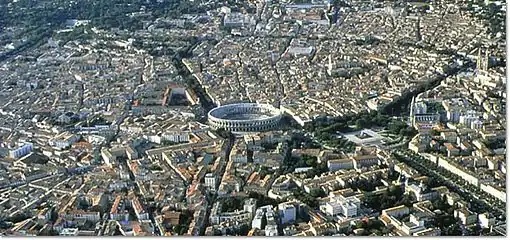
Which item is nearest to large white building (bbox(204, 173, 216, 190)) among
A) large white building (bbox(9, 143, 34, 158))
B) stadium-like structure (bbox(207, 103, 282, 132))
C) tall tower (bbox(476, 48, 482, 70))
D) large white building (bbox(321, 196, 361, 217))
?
large white building (bbox(321, 196, 361, 217))

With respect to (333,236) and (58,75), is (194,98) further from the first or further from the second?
(333,236)

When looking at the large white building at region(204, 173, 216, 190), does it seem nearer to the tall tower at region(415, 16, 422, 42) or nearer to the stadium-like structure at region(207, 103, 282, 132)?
the stadium-like structure at region(207, 103, 282, 132)

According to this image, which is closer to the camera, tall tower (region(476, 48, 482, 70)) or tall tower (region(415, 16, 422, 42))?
tall tower (region(476, 48, 482, 70))

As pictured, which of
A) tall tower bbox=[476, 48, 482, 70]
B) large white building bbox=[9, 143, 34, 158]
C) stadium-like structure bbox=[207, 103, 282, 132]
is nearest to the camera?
large white building bbox=[9, 143, 34, 158]

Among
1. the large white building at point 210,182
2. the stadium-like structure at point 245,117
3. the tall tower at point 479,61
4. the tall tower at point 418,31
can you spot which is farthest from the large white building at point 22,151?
the tall tower at point 418,31

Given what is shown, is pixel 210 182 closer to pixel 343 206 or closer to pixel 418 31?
pixel 343 206

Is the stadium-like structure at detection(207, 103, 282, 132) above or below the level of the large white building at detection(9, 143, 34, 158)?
below

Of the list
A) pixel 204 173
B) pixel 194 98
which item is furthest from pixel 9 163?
pixel 194 98

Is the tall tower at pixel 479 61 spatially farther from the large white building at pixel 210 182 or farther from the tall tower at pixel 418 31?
the large white building at pixel 210 182
